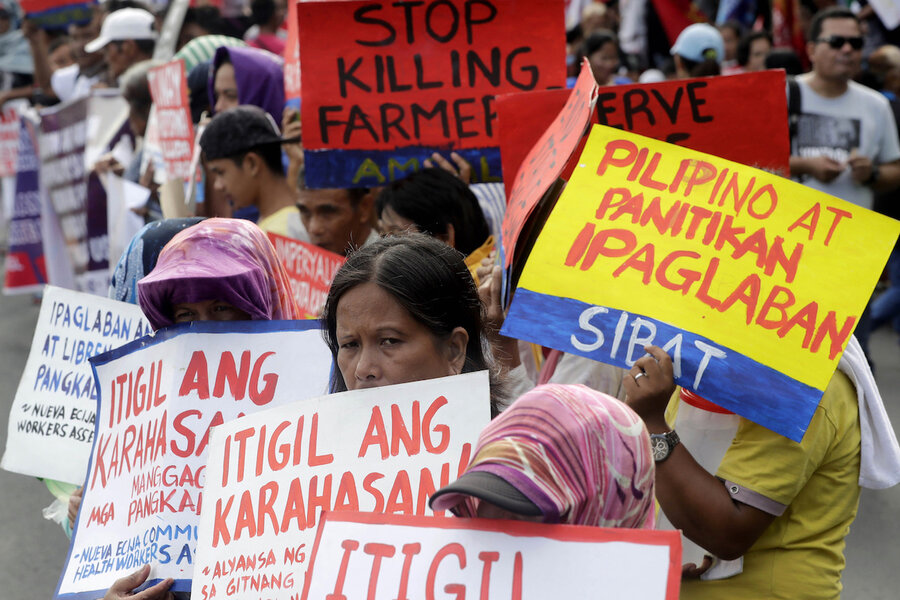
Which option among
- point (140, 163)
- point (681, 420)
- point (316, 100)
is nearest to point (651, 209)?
point (681, 420)

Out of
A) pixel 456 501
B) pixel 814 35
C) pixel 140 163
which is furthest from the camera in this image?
pixel 140 163

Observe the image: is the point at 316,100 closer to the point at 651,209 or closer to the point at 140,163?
the point at 651,209

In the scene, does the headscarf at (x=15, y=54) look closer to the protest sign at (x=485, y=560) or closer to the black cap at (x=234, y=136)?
the black cap at (x=234, y=136)

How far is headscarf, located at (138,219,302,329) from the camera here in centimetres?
283

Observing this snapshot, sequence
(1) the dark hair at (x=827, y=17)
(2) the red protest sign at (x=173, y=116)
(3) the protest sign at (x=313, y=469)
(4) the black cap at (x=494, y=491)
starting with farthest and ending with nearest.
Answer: (1) the dark hair at (x=827, y=17)
(2) the red protest sign at (x=173, y=116)
(3) the protest sign at (x=313, y=469)
(4) the black cap at (x=494, y=491)

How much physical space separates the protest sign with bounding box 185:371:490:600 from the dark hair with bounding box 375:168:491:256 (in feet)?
5.87

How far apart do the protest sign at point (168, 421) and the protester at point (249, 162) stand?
2432 millimetres

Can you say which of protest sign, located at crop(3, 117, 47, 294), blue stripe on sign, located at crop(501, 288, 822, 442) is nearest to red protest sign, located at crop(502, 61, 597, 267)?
blue stripe on sign, located at crop(501, 288, 822, 442)

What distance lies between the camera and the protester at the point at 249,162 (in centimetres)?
526

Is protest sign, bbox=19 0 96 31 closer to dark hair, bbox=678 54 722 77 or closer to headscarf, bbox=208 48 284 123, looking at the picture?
headscarf, bbox=208 48 284 123

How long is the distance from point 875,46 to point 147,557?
8829mm

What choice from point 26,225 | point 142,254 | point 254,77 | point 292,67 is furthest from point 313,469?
point 26,225

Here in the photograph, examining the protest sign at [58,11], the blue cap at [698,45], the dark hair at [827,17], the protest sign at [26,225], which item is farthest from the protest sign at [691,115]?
the protest sign at [58,11]

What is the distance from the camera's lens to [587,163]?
8.86 ft
